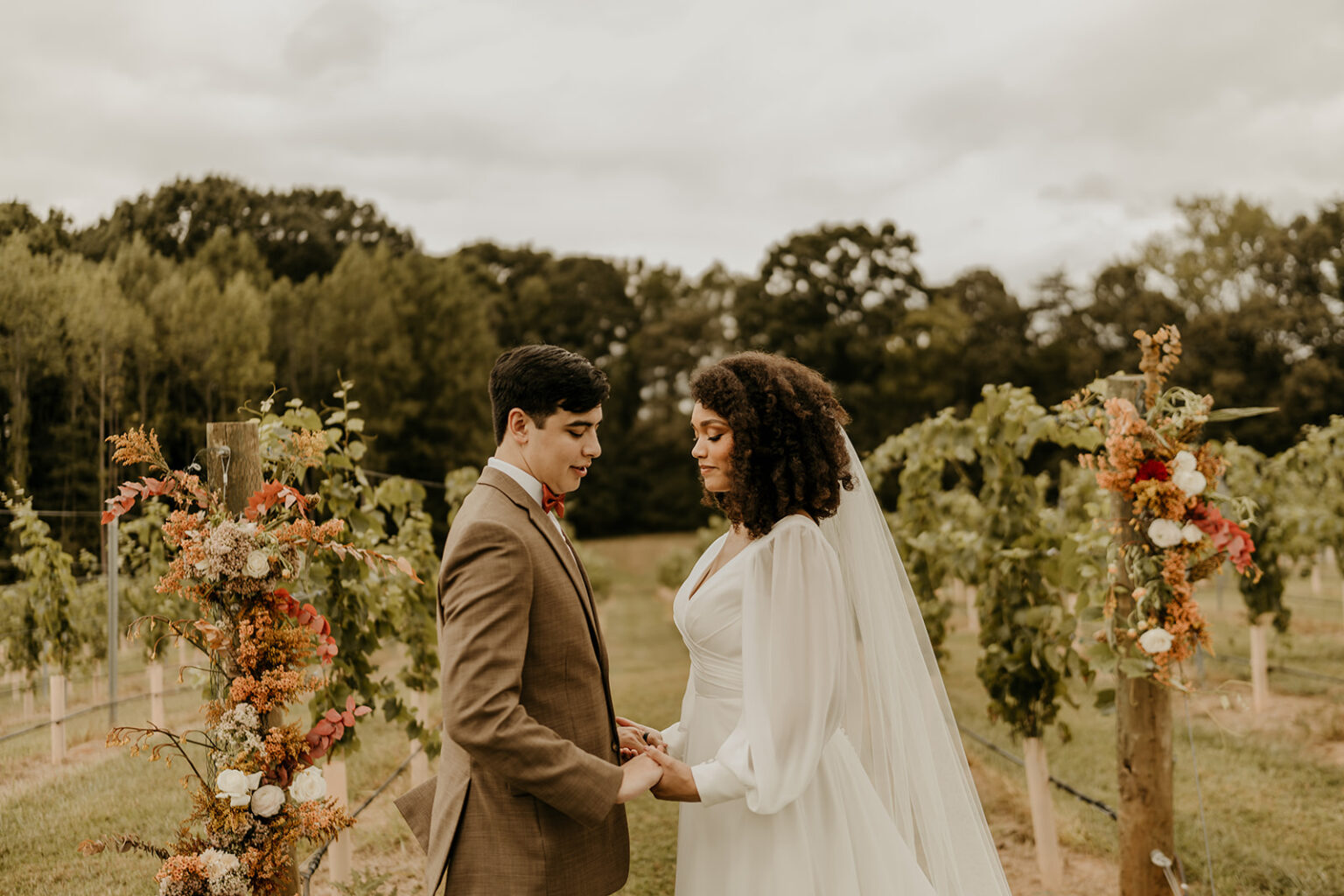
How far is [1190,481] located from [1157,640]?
596 millimetres

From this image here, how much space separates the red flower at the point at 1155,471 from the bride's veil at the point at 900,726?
54.7 inches

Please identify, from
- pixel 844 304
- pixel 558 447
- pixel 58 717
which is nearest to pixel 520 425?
pixel 558 447

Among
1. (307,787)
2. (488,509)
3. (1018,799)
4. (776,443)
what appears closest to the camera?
(488,509)

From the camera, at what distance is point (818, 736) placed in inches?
72.1

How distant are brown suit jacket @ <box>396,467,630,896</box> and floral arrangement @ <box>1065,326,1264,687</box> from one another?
2213 millimetres

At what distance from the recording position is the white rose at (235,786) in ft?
7.22

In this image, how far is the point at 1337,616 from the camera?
36.0 ft

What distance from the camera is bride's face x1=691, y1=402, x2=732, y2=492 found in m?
2.04

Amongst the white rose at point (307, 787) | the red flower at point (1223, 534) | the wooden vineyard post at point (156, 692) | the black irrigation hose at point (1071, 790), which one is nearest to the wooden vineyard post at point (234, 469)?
the white rose at point (307, 787)

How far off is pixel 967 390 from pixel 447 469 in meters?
21.4

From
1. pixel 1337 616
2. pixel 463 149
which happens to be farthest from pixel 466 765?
pixel 1337 616

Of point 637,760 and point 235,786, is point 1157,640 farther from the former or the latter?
point 235,786

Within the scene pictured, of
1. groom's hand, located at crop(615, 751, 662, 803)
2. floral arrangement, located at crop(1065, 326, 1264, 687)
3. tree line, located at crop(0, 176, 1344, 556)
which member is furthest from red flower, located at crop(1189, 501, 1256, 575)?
tree line, located at crop(0, 176, 1344, 556)

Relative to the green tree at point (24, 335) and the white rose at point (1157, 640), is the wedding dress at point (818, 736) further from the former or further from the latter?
the green tree at point (24, 335)
